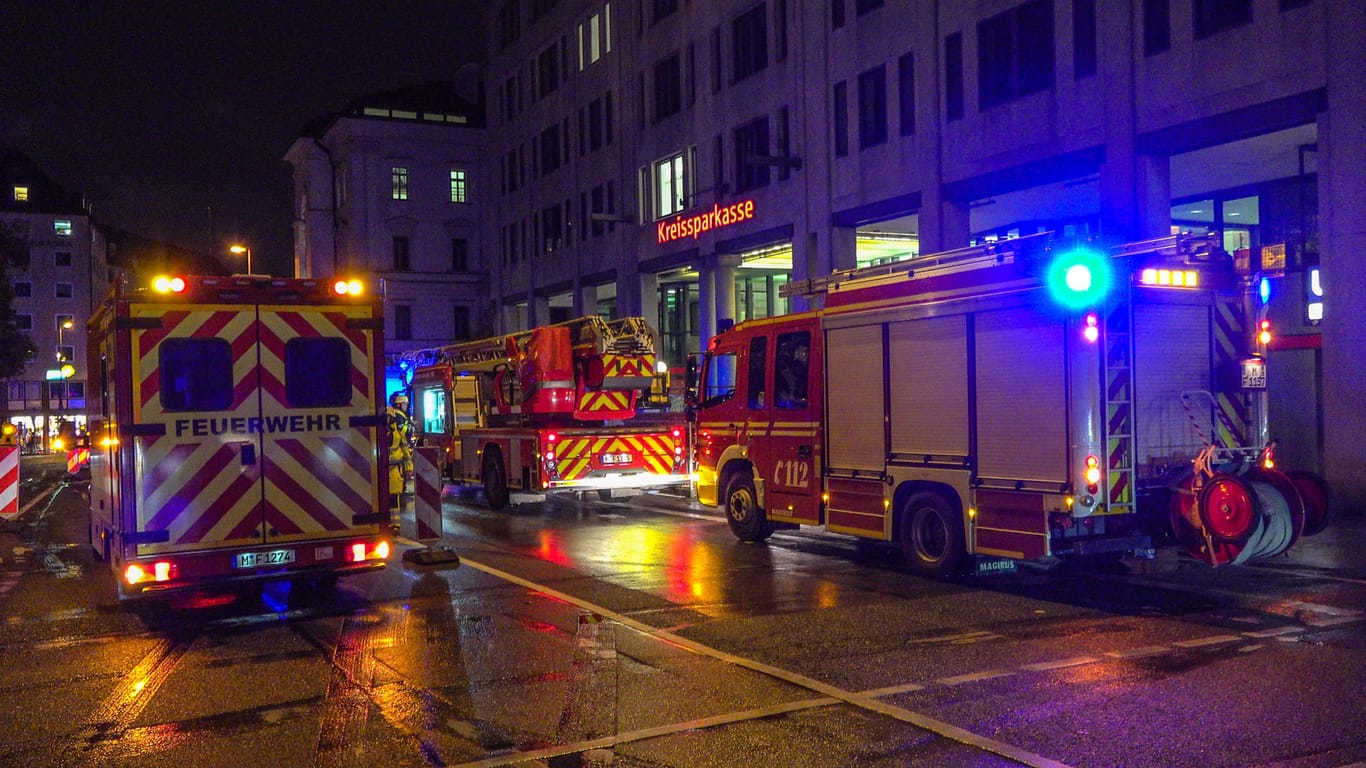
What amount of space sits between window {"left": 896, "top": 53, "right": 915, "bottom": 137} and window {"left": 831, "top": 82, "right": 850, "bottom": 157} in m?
1.94

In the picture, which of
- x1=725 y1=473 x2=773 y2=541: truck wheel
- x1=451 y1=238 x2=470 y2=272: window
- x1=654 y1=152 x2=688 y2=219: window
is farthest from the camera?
x1=451 y1=238 x2=470 y2=272: window

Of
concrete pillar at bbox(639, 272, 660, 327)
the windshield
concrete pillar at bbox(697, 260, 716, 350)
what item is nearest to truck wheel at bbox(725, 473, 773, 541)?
the windshield

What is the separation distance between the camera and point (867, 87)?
28.1 m

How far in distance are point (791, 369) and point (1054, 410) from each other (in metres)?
3.95

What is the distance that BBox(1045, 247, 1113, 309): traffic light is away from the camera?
986 centimetres

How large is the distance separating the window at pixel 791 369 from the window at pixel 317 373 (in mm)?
5287

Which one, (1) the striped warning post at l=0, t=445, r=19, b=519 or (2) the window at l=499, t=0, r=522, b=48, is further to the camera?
(2) the window at l=499, t=0, r=522, b=48

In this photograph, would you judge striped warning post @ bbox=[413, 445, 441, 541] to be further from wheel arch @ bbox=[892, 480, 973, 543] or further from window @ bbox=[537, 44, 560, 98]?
window @ bbox=[537, 44, 560, 98]

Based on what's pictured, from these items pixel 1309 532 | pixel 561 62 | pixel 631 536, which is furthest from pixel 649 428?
pixel 561 62

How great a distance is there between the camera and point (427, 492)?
12492 millimetres

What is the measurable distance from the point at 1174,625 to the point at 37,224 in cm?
9057

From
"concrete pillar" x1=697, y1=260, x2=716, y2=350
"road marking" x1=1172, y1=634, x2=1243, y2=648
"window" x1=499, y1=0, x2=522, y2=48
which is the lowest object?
"road marking" x1=1172, y1=634, x2=1243, y2=648

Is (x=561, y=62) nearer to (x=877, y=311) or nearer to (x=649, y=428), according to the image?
(x=649, y=428)

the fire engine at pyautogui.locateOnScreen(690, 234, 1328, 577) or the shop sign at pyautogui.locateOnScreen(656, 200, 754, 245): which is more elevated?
the shop sign at pyautogui.locateOnScreen(656, 200, 754, 245)
